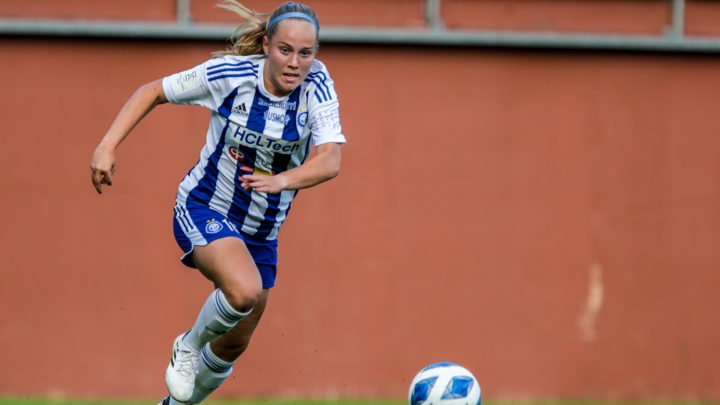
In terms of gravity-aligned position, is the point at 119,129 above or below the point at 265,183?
above

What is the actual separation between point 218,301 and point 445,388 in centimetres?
129

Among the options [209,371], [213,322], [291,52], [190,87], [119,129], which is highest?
[291,52]

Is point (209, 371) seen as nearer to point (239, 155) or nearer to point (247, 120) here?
point (239, 155)

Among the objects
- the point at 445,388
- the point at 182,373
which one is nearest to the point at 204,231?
the point at 182,373

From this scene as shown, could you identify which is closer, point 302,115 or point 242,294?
point 242,294

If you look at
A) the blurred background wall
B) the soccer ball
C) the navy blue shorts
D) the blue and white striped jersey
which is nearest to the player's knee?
the navy blue shorts

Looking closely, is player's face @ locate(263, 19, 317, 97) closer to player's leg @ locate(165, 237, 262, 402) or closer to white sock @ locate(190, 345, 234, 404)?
player's leg @ locate(165, 237, 262, 402)

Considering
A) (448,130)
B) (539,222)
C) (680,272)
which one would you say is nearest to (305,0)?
(448,130)

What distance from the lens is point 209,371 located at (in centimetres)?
434

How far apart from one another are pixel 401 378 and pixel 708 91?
4.05 m

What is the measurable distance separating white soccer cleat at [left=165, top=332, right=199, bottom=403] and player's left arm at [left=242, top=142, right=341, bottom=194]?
1076 millimetres

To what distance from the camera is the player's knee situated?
3723mm

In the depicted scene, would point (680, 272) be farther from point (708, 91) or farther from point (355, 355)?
point (355, 355)

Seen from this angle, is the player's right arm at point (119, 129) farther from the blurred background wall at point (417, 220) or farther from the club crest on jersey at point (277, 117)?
the blurred background wall at point (417, 220)
